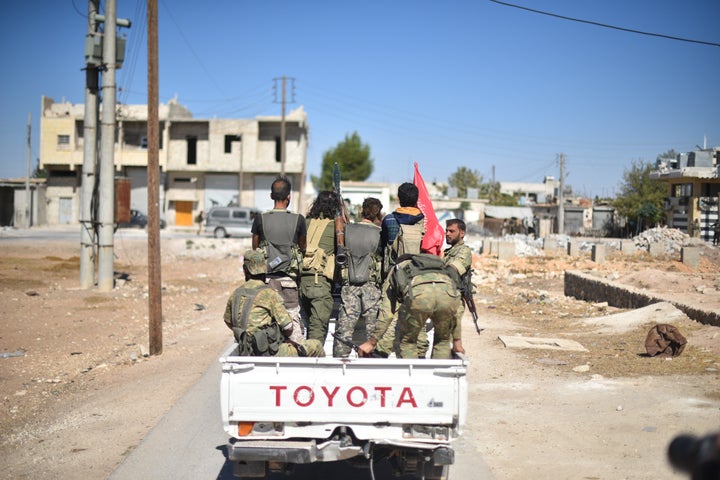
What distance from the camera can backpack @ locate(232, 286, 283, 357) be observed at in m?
5.61

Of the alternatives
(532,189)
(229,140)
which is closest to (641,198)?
(229,140)

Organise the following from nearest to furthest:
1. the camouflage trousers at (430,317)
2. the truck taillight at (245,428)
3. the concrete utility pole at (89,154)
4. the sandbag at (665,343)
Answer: the truck taillight at (245,428)
the camouflage trousers at (430,317)
the sandbag at (665,343)
the concrete utility pole at (89,154)

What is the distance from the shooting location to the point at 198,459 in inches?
259

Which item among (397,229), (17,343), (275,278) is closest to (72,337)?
(17,343)

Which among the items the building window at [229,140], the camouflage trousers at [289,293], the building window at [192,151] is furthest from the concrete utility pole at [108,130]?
the building window at [192,151]

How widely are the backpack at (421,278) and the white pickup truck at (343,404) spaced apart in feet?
2.23

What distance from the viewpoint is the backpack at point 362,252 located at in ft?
21.3

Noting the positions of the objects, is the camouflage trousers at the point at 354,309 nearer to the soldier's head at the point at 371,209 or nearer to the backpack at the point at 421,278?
the soldier's head at the point at 371,209

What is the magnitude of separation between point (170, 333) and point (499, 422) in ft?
28.8

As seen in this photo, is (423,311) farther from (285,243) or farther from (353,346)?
(285,243)

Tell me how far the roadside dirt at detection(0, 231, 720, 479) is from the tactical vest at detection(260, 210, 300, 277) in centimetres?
240

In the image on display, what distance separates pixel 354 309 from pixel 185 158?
57.6 metres

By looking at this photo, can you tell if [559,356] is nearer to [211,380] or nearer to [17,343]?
[211,380]

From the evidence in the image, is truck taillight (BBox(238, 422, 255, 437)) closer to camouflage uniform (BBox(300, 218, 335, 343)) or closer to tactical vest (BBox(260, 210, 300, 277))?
camouflage uniform (BBox(300, 218, 335, 343))
